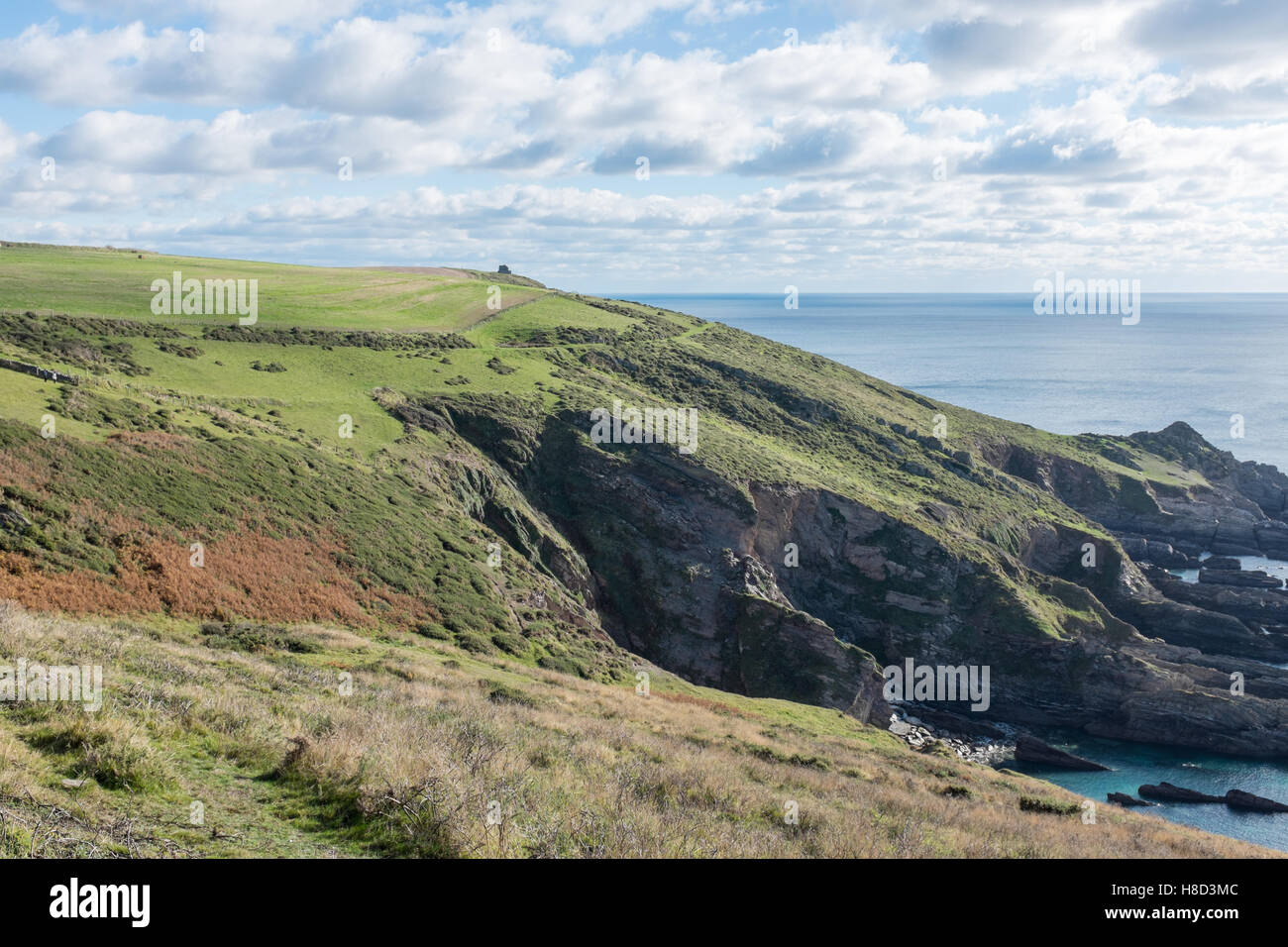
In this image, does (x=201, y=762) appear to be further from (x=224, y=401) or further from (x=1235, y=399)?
(x=1235, y=399)

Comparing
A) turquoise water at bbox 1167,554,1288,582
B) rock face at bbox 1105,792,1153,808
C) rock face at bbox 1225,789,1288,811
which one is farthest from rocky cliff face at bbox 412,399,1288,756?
turquoise water at bbox 1167,554,1288,582

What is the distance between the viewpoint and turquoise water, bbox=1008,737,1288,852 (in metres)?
39.1

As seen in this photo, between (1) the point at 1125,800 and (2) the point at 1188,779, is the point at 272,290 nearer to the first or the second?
(1) the point at 1125,800

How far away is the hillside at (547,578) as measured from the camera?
39.2ft

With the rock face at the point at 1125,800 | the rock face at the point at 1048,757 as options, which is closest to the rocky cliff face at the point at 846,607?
the rock face at the point at 1048,757

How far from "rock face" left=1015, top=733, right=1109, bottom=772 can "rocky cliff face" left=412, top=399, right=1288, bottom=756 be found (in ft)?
14.1

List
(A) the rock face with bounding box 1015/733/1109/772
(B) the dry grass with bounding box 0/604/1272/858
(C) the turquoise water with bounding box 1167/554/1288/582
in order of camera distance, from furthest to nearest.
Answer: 1. (C) the turquoise water with bounding box 1167/554/1288/582
2. (A) the rock face with bounding box 1015/733/1109/772
3. (B) the dry grass with bounding box 0/604/1272/858

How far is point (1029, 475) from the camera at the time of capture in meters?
83.6

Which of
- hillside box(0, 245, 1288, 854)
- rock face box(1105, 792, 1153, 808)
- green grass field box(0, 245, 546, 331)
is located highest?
green grass field box(0, 245, 546, 331)

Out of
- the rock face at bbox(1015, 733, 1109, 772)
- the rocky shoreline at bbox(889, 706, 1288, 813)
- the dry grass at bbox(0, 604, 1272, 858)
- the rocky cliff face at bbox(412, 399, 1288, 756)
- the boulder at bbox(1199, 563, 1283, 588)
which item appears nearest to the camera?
the dry grass at bbox(0, 604, 1272, 858)

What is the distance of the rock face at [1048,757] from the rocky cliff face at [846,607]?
14.1 feet

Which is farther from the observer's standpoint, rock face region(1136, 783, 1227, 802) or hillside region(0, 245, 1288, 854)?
rock face region(1136, 783, 1227, 802)

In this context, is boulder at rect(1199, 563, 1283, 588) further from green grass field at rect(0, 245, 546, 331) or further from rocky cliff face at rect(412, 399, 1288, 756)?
green grass field at rect(0, 245, 546, 331)
